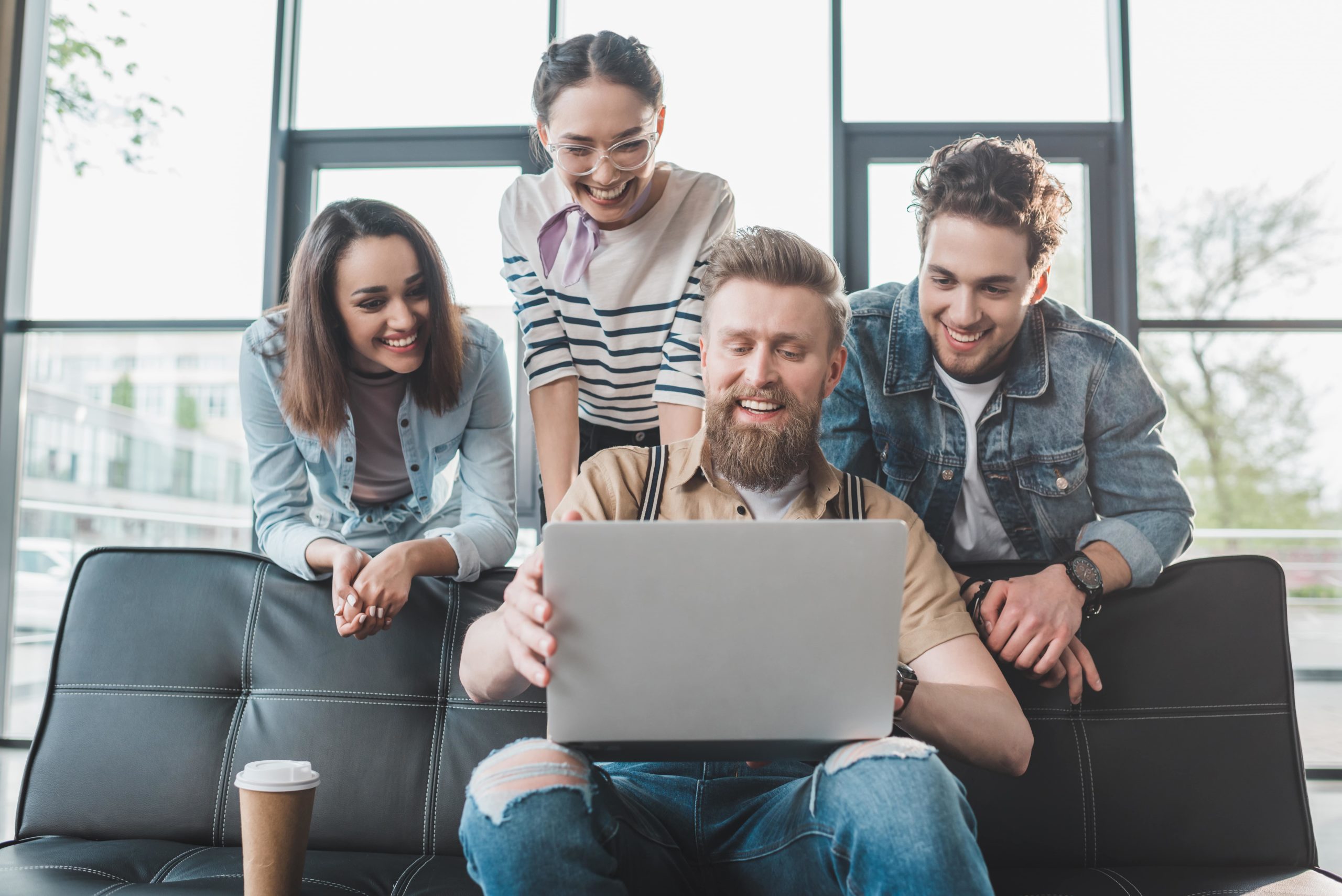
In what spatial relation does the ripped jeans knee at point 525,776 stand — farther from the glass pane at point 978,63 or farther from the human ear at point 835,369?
the glass pane at point 978,63

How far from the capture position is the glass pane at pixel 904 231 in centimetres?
324

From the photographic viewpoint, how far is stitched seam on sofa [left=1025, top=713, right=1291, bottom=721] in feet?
4.76

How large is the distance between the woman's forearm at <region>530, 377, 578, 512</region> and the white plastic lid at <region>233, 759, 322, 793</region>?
2.44ft

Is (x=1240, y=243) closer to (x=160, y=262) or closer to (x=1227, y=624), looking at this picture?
(x=1227, y=624)

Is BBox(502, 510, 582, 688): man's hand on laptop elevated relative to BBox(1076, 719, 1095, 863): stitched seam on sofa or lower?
elevated

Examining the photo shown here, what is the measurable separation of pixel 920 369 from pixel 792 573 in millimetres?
937

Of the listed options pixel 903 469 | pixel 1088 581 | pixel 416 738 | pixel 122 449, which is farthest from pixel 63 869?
pixel 122 449

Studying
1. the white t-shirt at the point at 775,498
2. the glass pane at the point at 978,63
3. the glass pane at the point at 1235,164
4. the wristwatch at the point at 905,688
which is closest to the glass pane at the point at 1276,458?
the glass pane at the point at 1235,164

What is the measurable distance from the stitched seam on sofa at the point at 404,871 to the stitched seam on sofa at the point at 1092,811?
99 cm

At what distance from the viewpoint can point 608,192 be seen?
1752 mm

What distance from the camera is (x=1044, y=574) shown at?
1469mm

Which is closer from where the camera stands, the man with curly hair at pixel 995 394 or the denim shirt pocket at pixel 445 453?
the man with curly hair at pixel 995 394

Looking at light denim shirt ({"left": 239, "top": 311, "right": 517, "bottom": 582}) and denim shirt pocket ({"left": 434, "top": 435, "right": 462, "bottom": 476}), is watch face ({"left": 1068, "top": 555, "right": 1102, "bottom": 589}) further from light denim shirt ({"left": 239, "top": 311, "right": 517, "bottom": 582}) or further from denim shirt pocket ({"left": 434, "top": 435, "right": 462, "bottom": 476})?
denim shirt pocket ({"left": 434, "top": 435, "right": 462, "bottom": 476})

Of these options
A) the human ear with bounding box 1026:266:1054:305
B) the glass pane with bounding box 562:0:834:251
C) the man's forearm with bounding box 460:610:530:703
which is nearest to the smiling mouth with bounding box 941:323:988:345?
the human ear with bounding box 1026:266:1054:305
